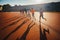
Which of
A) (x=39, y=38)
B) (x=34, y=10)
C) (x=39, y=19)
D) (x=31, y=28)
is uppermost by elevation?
(x=34, y=10)

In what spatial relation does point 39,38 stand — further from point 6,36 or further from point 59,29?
point 6,36

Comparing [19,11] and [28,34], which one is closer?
[28,34]

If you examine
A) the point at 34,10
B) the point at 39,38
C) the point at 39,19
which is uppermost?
the point at 34,10

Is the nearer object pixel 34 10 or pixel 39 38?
pixel 39 38

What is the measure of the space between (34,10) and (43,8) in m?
0.15

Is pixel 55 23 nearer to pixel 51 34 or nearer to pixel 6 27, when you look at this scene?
pixel 51 34

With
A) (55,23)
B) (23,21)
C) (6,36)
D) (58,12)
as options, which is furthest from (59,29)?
(6,36)

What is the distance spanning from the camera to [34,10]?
2229 millimetres

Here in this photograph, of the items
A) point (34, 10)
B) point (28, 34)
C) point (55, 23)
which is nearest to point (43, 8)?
point (34, 10)

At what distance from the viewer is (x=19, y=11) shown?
7.56 ft

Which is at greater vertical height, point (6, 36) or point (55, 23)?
point (55, 23)

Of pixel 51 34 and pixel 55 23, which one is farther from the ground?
pixel 55 23

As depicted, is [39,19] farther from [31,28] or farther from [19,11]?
[19,11]

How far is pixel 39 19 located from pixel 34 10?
17 centimetres
